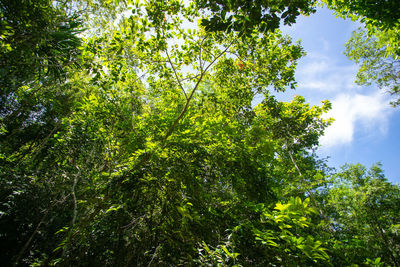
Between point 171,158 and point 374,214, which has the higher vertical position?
point 374,214

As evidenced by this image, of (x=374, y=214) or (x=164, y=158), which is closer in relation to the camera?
(x=164, y=158)

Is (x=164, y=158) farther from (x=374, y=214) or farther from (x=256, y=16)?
(x=374, y=214)

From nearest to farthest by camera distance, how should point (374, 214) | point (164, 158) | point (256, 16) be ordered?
point (256, 16), point (164, 158), point (374, 214)

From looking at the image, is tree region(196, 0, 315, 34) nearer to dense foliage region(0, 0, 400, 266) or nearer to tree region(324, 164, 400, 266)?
dense foliage region(0, 0, 400, 266)

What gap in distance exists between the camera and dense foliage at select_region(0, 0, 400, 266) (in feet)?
6.28

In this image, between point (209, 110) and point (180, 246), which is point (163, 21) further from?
point (180, 246)

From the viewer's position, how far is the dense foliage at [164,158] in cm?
191

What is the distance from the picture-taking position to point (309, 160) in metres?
15.3

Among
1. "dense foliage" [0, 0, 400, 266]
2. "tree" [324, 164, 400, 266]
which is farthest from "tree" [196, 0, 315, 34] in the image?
"tree" [324, 164, 400, 266]

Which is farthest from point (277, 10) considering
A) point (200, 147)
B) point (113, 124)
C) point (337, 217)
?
point (337, 217)

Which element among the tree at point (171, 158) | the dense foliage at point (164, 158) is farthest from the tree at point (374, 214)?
the tree at point (171, 158)

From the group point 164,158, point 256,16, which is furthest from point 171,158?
point 256,16

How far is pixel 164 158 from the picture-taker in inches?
105

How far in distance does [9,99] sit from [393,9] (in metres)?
17.0
